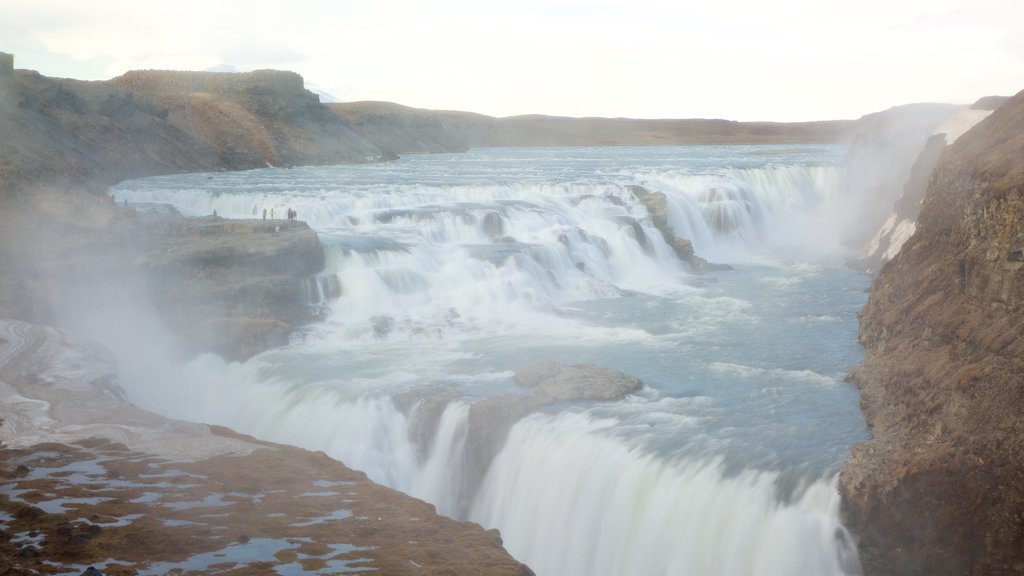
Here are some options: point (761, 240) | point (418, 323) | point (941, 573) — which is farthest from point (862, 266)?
point (941, 573)

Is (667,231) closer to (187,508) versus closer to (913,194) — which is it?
(913,194)

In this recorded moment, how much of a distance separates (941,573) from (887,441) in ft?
7.31

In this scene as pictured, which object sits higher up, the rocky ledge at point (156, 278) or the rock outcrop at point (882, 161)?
the rock outcrop at point (882, 161)

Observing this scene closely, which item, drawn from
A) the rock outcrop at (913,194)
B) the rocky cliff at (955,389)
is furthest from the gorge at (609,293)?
the rock outcrop at (913,194)

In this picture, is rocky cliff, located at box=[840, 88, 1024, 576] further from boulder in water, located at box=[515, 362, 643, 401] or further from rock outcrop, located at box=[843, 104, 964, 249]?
rock outcrop, located at box=[843, 104, 964, 249]

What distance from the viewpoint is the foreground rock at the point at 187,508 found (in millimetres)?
8918

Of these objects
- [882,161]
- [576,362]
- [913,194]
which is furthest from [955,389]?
[882,161]

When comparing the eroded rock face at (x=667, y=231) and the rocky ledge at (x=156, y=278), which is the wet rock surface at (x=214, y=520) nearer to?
the rocky ledge at (x=156, y=278)

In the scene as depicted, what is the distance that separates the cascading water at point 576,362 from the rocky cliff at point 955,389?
0.57 m

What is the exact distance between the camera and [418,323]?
22438mm

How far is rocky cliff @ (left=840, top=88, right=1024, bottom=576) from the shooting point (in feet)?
31.2

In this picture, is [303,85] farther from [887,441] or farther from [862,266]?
[887,441]

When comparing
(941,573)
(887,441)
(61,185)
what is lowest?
Answer: (941,573)

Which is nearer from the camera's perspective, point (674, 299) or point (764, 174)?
point (674, 299)
